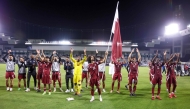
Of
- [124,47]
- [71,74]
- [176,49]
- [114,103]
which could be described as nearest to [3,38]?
[124,47]

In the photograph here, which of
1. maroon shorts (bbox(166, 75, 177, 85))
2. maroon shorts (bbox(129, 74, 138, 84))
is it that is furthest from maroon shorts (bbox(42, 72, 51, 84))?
maroon shorts (bbox(166, 75, 177, 85))

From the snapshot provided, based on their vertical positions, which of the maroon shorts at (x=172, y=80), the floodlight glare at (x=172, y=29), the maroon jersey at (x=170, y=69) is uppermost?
the floodlight glare at (x=172, y=29)

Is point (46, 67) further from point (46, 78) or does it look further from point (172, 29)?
point (172, 29)

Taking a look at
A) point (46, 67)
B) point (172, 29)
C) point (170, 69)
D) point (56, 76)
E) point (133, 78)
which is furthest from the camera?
point (172, 29)

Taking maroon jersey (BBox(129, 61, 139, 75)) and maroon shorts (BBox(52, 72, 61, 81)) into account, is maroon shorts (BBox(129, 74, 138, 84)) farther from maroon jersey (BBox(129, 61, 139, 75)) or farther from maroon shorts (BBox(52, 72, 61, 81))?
maroon shorts (BBox(52, 72, 61, 81))

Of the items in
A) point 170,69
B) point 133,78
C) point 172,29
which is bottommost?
point 133,78

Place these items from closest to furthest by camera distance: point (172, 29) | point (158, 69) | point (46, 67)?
point (158, 69) < point (46, 67) < point (172, 29)

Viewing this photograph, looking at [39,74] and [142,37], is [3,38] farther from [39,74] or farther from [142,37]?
[39,74]

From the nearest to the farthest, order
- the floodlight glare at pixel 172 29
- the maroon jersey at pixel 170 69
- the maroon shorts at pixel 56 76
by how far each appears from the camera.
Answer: the maroon jersey at pixel 170 69
the maroon shorts at pixel 56 76
the floodlight glare at pixel 172 29

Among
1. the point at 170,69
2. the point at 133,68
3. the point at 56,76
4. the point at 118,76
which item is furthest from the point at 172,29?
the point at 56,76

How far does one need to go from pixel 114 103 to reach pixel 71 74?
4.27 m

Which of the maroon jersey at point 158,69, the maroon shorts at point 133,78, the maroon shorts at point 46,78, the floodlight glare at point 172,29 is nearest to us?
the maroon jersey at point 158,69

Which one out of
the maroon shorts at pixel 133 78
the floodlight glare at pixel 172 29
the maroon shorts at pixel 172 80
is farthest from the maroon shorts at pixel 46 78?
the floodlight glare at pixel 172 29

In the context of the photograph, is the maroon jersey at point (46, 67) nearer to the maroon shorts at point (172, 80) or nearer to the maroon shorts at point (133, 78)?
the maroon shorts at point (133, 78)
